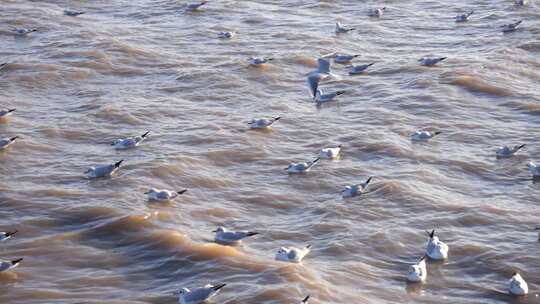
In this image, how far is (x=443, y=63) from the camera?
21281mm

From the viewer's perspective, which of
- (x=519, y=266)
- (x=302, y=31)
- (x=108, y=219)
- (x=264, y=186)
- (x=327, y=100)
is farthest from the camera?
(x=302, y=31)

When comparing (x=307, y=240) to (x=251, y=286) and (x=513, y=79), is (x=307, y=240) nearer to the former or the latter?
(x=251, y=286)

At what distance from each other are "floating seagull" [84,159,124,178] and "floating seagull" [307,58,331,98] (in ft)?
13.4

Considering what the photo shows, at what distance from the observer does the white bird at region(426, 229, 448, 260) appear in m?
12.9

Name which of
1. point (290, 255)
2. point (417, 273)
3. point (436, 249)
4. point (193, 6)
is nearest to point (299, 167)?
point (290, 255)

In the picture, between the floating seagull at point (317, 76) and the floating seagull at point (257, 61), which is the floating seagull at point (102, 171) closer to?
the floating seagull at point (317, 76)

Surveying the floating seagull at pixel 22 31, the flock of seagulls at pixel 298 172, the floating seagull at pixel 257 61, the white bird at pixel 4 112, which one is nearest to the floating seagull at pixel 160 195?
the flock of seagulls at pixel 298 172

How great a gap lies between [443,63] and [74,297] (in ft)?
38.3

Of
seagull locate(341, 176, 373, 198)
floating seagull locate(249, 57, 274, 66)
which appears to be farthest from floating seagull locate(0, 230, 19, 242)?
floating seagull locate(249, 57, 274, 66)

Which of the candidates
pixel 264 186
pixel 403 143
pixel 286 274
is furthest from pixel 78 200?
pixel 403 143

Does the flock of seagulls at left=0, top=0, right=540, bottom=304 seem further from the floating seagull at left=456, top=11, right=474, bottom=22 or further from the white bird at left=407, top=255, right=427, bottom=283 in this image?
the floating seagull at left=456, top=11, right=474, bottom=22

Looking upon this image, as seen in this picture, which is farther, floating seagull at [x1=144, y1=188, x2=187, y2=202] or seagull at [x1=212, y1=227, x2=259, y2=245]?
floating seagull at [x1=144, y1=188, x2=187, y2=202]

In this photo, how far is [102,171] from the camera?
50.2ft

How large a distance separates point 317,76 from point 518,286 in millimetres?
7016
